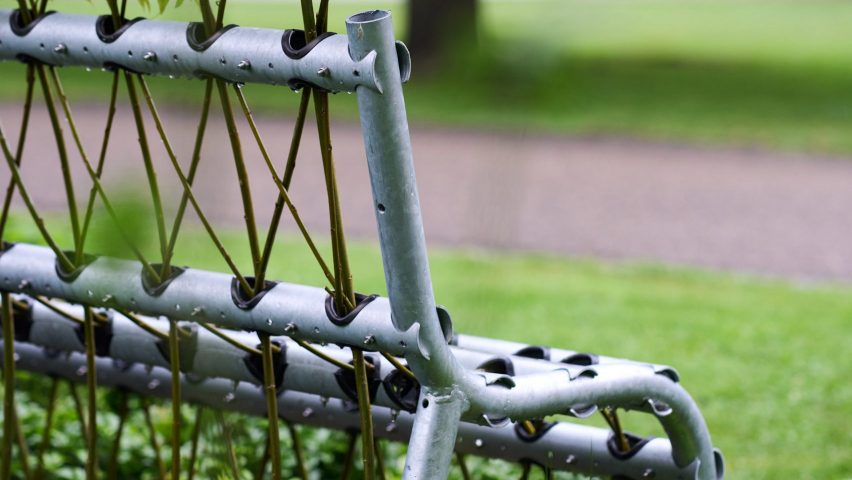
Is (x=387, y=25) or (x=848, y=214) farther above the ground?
(x=387, y=25)

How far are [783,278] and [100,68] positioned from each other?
5.42m

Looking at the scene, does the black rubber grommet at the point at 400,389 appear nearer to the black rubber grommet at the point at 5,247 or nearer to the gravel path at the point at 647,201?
the black rubber grommet at the point at 5,247

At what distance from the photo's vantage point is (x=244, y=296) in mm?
1048

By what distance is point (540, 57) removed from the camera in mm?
297

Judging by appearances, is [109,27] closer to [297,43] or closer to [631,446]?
[297,43]

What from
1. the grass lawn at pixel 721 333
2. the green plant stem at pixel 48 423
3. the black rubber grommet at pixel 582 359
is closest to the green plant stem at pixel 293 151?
the black rubber grommet at pixel 582 359

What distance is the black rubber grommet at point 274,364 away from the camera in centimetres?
122

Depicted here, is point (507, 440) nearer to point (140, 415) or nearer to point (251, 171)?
point (140, 415)

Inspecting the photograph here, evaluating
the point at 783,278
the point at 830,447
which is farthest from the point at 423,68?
the point at 783,278

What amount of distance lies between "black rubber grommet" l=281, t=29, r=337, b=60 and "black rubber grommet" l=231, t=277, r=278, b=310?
0.25m

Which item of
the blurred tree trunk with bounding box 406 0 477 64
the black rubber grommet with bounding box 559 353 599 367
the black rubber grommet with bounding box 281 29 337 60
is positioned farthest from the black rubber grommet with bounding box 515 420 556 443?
the blurred tree trunk with bounding box 406 0 477 64

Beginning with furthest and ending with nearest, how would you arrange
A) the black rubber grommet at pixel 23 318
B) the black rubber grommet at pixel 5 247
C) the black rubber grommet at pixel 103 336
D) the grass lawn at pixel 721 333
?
the grass lawn at pixel 721 333 → the black rubber grommet at pixel 23 318 → the black rubber grommet at pixel 103 336 → the black rubber grommet at pixel 5 247

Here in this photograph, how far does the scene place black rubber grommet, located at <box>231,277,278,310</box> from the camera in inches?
40.6

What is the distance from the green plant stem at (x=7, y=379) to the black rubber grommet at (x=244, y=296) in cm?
38
